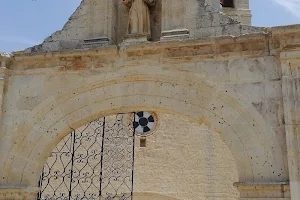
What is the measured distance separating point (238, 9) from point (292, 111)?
11392 millimetres

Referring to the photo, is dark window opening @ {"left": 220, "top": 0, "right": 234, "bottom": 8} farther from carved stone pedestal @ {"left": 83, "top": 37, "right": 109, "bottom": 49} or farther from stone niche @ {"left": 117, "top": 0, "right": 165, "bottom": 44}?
carved stone pedestal @ {"left": 83, "top": 37, "right": 109, "bottom": 49}

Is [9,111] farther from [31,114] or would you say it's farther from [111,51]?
[111,51]

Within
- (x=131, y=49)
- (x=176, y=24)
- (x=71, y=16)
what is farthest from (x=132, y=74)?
(x=71, y=16)

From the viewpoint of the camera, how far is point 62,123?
590 centimetres

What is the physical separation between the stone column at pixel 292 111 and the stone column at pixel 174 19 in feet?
4.29

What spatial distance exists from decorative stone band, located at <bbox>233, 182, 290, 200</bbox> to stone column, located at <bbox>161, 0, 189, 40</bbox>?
6.54 feet

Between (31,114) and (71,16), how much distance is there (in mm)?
1478

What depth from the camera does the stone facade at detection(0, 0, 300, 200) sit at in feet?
17.0

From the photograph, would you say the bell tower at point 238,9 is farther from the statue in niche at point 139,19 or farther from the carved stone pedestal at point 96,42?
the carved stone pedestal at point 96,42

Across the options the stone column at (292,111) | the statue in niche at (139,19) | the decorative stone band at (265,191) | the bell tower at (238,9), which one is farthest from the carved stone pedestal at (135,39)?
the bell tower at (238,9)

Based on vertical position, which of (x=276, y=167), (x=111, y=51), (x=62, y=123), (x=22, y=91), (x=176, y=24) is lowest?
(x=276, y=167)

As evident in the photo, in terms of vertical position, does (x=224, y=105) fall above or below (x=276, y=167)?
above

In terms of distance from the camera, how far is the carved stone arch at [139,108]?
209 inches

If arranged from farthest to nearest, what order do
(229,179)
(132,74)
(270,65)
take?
(229,179) → (132,74) → (270,65)
